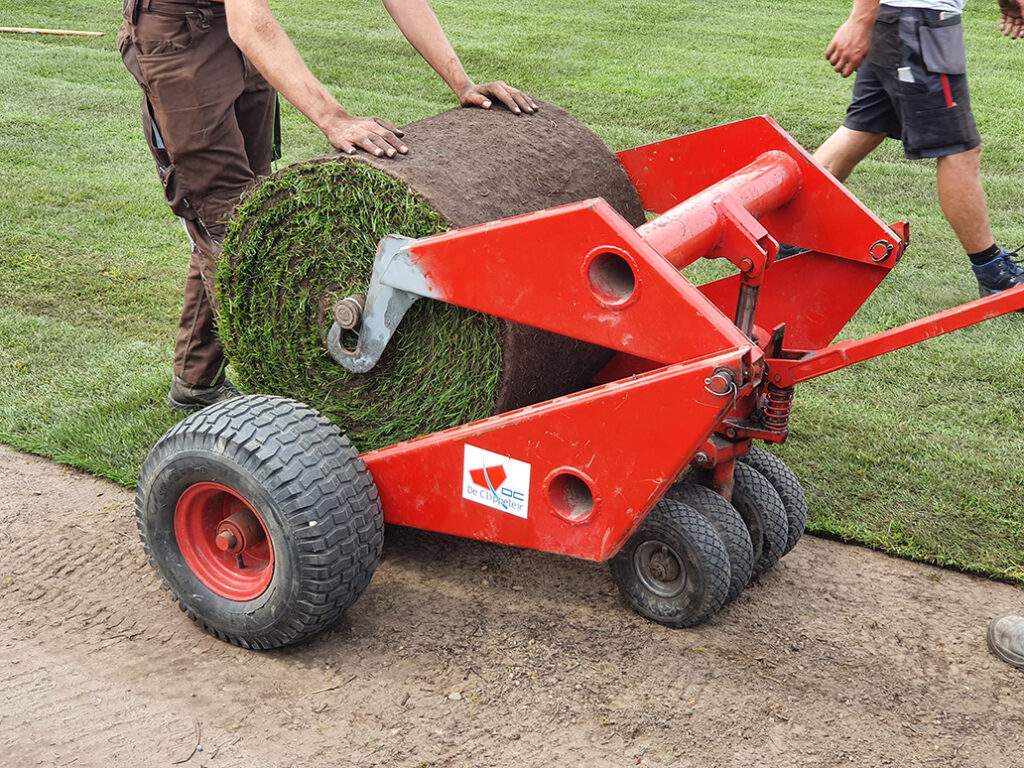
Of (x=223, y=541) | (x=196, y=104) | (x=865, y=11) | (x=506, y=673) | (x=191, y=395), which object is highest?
(x=865, y=11)

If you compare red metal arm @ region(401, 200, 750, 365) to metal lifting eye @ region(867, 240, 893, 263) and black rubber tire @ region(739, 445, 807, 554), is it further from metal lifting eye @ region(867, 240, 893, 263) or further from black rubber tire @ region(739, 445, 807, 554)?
metal lifting eye @ region(867, 240, 893, 263)

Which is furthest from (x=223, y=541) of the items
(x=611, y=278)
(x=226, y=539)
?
(x=611, y=278)

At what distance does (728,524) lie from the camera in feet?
11.0

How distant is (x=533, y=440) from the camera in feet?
10.1

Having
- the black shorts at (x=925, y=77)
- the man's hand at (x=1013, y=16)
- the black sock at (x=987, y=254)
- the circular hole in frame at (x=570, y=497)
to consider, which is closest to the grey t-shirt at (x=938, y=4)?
the black shorts at (x=925, y=77)

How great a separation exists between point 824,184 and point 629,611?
4.75ft

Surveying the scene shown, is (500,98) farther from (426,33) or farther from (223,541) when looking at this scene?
(223,541)

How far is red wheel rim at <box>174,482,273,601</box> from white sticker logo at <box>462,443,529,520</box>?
57cm

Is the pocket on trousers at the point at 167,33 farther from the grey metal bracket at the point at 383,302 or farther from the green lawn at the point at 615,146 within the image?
the green lawn at the point at 615,146

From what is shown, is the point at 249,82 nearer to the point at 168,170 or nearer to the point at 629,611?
the point at 168,170

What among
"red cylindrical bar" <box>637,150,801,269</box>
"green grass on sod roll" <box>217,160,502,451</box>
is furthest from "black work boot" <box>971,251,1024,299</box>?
"green grass on sod roll" <box>217,160,502,451</box>

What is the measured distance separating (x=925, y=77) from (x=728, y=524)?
9.46 ft

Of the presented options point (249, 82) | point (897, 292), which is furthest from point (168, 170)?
point (897, 292)

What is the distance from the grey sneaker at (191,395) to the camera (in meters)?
4.61
